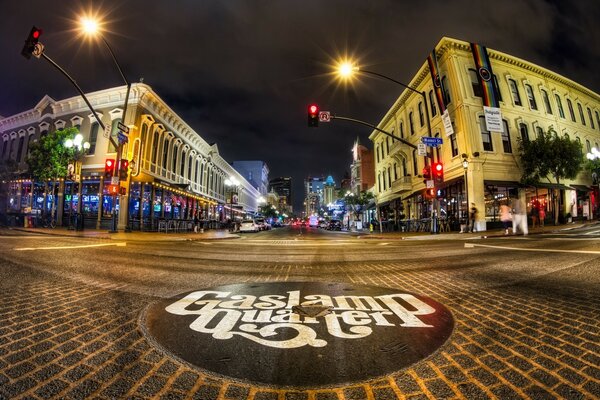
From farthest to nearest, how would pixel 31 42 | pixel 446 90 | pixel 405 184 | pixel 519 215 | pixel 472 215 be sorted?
pixel 405 184
pixel 446 90
pixel 472 215
pixel 519 215
pixel 31 42

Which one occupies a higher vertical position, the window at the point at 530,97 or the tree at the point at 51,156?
the window at the point at 530,97

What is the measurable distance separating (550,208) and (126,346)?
3182cm

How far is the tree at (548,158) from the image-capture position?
20938 mm

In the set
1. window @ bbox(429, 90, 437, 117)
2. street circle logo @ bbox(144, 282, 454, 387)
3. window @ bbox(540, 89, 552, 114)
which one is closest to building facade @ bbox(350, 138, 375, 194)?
window @ bbox(429, 90, 437, 117)

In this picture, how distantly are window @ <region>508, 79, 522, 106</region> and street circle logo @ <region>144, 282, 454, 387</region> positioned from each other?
2950 cm

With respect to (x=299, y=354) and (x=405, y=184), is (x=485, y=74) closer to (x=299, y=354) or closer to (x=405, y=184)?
(x=405, y=184)

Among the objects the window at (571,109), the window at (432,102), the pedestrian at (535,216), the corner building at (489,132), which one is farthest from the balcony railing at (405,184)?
the window at (571,109)

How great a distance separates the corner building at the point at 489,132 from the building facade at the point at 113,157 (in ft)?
82.2

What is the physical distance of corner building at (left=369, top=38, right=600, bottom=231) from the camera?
21.6m

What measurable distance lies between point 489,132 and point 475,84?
435 centimetres

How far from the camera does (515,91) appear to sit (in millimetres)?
25016

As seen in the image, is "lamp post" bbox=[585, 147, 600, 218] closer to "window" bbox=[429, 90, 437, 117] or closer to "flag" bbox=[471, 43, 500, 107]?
"flag" bbox=[471, 43, 500, 107]

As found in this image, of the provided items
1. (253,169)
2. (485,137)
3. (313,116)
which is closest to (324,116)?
(313,116)

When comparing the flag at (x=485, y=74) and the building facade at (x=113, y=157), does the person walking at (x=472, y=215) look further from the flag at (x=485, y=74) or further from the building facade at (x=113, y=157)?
the building facade at (x=113, y=157)
